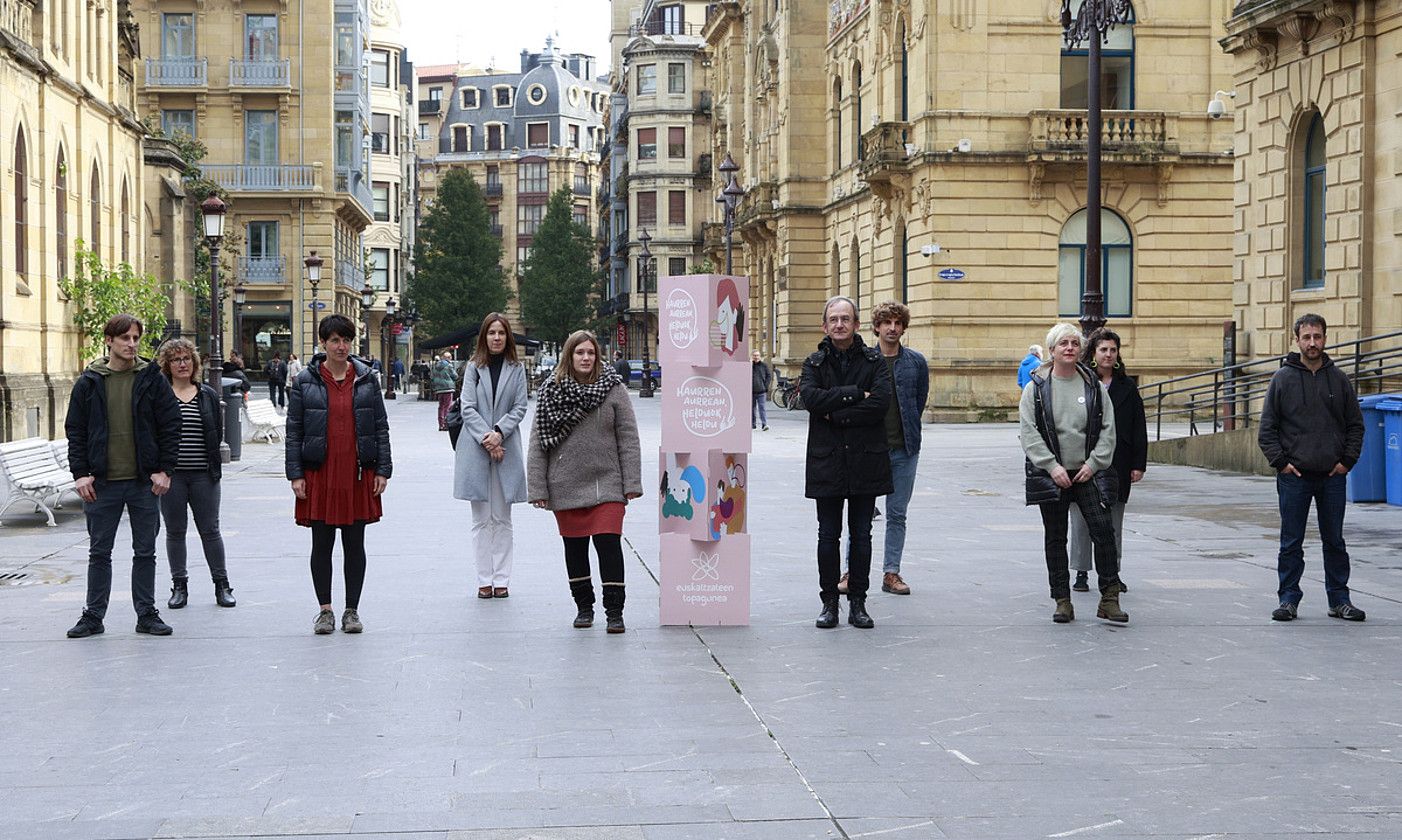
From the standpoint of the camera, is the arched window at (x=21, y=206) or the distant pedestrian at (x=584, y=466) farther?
the arched window at (x=21, y=206)

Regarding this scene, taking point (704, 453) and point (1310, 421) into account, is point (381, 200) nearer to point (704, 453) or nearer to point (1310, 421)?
point (704, 453)

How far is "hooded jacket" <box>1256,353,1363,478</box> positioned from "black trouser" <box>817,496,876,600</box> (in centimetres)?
241

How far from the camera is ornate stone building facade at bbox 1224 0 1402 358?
2228 centimetres

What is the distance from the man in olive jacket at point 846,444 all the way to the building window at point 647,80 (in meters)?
89.1

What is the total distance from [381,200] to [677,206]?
53.9 ft

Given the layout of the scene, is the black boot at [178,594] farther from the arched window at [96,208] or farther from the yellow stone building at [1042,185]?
the yellow stone building at [1042,185]

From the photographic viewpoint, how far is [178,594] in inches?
433

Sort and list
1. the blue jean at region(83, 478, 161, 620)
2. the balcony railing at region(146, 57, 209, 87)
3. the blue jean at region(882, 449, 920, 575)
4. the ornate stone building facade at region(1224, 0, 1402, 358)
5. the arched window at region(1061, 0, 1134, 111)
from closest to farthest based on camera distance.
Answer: the blue jean at region(83, 478, 161, 620), the blue jean at region(882, 449, 920, 575), the ornate stone building facade at region(1224, 0, 1402, 358), the arched window at region(1061, 0, 1134, 111), the balcony railing at region(146, 57, 209, 87)

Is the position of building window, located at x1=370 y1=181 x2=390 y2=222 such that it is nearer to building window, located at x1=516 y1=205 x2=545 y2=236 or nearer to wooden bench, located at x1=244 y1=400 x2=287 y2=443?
building window, located at x1=516 y1=205 x2=545 y2=236

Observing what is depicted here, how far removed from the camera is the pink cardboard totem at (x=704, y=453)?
9945 mm

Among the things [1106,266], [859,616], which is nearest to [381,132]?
[1106,266]

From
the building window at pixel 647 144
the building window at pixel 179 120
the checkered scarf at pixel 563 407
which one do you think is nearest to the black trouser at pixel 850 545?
the checkered scarf at pixel 563 407

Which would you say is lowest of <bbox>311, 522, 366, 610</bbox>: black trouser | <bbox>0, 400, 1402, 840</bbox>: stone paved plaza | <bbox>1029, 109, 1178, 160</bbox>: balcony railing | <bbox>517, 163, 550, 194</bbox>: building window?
<bbox>0, 400, 1402, 840</bbox>: stone paved plaza

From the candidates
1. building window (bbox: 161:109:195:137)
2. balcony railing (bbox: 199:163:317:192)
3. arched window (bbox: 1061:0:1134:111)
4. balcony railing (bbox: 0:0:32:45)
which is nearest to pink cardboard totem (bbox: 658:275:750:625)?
balcony railing (bbox: 0:0:32:45)
